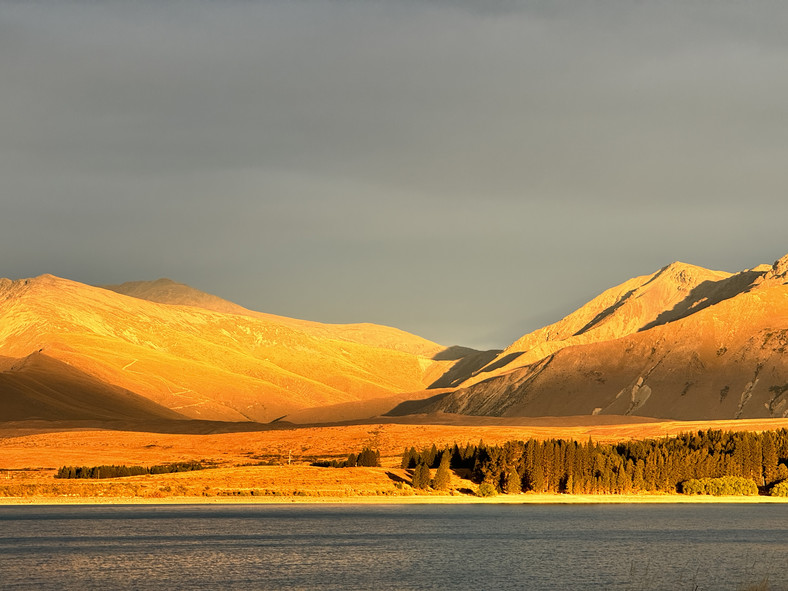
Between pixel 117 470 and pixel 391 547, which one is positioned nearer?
pixel 391 547

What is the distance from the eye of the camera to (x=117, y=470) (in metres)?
166

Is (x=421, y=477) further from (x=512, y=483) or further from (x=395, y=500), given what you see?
(x=512, y=483)

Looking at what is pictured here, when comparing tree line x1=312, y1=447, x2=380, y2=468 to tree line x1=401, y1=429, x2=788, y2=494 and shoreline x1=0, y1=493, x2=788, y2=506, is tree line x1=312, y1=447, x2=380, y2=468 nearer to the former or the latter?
tree line x1=401, y1=429, x2=788, y2=494

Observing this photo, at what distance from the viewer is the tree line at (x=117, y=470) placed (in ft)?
532

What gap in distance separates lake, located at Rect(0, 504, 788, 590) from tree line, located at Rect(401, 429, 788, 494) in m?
15.0

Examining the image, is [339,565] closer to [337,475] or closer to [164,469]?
[337,475]

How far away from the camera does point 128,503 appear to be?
458 feet

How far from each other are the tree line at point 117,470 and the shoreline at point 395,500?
64.9 feet

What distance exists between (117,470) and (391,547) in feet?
285

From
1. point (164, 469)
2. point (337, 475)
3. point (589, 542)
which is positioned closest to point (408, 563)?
point (589, 542)

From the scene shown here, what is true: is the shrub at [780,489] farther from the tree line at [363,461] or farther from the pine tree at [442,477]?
the tree line at [363,461]

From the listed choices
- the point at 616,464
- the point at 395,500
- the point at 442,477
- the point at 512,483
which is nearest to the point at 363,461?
the point at 442,477

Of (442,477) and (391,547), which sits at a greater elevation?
(442,477)

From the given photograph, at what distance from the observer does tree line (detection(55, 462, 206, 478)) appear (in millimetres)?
162125
